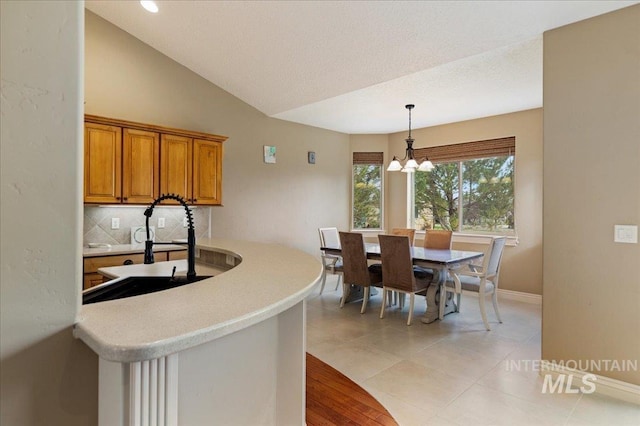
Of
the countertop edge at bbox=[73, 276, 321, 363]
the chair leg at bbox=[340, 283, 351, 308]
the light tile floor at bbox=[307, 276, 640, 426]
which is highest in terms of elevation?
the countertop edge at bbox=[73, 276, 321, 363]

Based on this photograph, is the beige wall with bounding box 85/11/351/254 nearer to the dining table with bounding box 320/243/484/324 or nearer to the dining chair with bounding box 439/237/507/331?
the dining table with bounding box 320/243/484/324

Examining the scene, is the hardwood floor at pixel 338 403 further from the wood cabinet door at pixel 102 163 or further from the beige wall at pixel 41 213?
the wood cabinet door at pixel 102 163

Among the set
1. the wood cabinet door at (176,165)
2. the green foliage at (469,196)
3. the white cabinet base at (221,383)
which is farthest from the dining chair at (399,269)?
the white cabinet base at (221,383)

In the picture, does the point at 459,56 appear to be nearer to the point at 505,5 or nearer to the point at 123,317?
the point at 505,5

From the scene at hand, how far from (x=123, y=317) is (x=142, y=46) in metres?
4.07

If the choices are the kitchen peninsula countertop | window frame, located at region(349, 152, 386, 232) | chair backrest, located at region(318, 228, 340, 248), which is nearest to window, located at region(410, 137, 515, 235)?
window frame, located at region(349, 152, 386, 232)

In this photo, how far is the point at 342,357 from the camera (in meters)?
3.03

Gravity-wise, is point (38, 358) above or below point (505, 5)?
below

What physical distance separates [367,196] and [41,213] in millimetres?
6008

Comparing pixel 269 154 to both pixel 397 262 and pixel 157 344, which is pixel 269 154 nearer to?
pixel 397 262

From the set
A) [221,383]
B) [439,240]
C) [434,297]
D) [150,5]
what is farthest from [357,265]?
[150,5]

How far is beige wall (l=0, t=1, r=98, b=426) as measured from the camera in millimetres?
784

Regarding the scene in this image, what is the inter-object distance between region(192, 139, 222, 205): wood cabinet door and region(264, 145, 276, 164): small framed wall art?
3.21 feet

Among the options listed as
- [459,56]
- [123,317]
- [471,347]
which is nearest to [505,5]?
[459,56]
